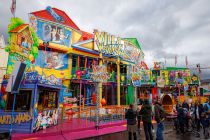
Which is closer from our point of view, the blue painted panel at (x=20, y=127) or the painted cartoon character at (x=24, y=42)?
the blue painted panel at (x=20, y=127)

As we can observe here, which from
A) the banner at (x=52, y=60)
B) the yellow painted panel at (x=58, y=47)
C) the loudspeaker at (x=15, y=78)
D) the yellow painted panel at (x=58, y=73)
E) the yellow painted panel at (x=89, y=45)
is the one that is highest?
the yellow painted panel at (x=89, y=45)

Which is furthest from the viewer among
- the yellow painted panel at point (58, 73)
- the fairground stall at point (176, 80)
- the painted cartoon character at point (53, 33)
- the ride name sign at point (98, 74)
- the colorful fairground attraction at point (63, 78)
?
the fairground stall at point (176, 80)

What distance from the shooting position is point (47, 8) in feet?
59.0

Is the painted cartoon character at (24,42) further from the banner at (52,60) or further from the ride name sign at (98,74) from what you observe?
the banner at (52,60)

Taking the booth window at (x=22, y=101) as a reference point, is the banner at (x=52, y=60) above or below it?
above

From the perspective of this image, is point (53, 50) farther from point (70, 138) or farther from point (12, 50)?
point (70, 138)

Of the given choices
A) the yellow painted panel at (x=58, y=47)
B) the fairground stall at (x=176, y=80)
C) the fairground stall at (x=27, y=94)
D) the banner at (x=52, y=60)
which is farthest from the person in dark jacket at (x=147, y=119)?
the fairground stall at (x=176, y=80)

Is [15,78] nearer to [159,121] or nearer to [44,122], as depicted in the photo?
[44,122]

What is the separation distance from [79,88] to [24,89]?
8.99 m

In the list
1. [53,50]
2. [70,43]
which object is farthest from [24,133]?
[70,43]

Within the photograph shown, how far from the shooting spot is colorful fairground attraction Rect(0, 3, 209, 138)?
401 inches

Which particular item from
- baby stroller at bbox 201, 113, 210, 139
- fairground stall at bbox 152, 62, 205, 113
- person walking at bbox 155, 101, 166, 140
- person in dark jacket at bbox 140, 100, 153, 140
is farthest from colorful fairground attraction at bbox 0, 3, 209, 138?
fairground stall at bbox 152, 62, 205, 113

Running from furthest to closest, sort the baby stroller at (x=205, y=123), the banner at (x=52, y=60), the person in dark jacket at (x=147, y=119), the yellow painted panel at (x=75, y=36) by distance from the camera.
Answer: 1. the yellow painted panel at (x=75, y=36)
2. the banner at (x=52, y=60)
3. the baby stroller at (x=205, y=123)
4. the person in dark jacket at (x=147, y=119)

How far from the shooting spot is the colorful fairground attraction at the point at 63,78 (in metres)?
10.2
